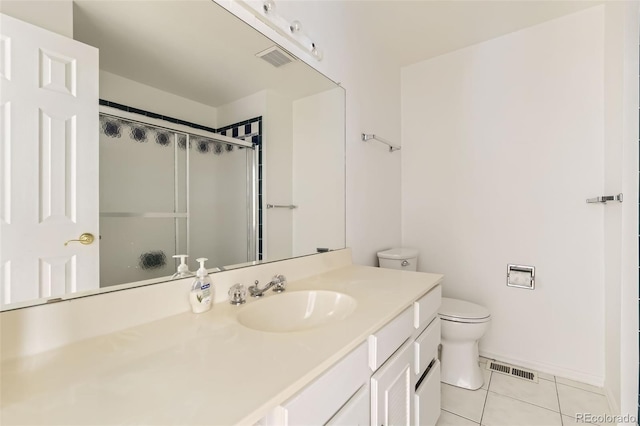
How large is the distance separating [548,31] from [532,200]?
1168 millimetres

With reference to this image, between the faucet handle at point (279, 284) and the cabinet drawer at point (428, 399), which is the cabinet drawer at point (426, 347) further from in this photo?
the faucet handle at point (279, 284)

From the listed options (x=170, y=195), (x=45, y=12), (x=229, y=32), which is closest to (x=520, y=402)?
(x=170, y=195)

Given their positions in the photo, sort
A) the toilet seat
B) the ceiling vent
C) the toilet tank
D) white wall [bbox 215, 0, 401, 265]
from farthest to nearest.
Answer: the toilet tank → the toilet seat → white wall [bbox 215, 0, 401, 265] → the ceiling vent

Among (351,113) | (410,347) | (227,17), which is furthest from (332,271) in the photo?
(227,17)

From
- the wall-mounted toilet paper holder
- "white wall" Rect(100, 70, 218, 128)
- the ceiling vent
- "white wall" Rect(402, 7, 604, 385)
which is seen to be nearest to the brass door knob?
"white wall" Rect(100, 70, 218, 128)

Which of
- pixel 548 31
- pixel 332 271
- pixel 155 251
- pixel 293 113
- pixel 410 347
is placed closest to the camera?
pixel 155 251

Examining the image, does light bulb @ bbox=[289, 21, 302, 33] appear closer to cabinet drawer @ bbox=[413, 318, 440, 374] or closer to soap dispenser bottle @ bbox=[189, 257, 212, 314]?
soap dispenser bottle @ bbox=[189, 257, 212, 314]

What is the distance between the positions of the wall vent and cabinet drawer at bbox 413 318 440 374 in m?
1.03

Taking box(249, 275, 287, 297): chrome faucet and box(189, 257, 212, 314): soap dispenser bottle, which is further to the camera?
box(249, 275, 287, 297): chrome faucet

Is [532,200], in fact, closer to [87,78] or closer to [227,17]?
[227,17]

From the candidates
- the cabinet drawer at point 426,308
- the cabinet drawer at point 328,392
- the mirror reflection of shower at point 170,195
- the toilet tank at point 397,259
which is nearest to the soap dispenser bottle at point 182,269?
the mirror reflection of shower at point 170,195

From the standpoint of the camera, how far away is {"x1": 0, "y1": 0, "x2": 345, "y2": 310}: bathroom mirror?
0.76 meters

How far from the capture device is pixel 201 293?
2.83 feet

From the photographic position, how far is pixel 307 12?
1452 mm
